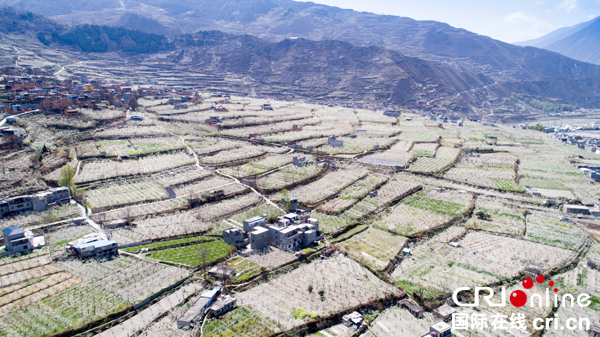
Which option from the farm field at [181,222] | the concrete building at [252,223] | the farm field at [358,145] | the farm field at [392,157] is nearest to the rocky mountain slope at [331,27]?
the farm field at [358,145]

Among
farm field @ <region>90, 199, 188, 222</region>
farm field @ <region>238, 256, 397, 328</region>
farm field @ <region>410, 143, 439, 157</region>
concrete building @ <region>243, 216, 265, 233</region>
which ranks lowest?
farm field @ <region>238, 256, 397, 328</region>

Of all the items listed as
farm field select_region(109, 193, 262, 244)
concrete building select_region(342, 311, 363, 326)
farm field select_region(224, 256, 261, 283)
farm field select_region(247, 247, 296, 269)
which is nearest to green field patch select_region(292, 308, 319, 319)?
concrete building select_region(342, 311, 363, 326)

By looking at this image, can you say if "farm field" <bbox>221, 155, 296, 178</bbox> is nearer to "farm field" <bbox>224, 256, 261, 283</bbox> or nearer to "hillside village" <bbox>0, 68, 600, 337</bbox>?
"hillside village" <bbox>0, 68, 600, 337</bbox>

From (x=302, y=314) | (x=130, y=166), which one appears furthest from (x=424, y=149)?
(x=302, y=314)

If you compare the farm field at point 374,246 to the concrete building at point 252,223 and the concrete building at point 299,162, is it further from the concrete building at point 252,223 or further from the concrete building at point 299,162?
the concrete building at point 299,162

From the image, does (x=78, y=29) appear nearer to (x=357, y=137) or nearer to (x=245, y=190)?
(x=357, y=137)

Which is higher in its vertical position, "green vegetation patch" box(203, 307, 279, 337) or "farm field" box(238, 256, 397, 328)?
"farm field" box(238, 256, 397, 328)
